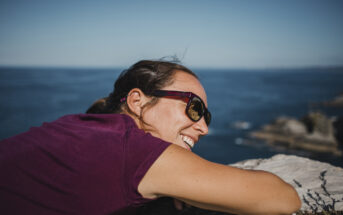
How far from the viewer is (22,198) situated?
1.39 metres

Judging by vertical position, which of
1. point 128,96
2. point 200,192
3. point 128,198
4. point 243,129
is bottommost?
point 243,129

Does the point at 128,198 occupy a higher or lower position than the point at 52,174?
lower

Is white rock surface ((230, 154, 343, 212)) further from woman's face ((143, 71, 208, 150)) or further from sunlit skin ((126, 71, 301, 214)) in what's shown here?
woman's face ((143, 71, 208, 150))

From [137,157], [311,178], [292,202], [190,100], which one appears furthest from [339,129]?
[137,157]

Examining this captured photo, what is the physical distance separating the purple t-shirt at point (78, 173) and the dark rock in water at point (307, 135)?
916 inches

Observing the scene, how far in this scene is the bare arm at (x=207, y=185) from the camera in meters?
1.37

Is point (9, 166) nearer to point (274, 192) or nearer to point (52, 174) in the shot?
point (52, 174)

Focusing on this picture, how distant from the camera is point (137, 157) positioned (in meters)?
1.38

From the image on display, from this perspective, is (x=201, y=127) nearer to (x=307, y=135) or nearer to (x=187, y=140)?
(x=187, y=140)

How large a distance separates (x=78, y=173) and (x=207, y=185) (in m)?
0.84

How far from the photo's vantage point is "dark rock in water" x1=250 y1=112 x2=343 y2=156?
20.7 meters

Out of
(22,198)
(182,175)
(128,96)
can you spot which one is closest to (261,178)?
(182,175)

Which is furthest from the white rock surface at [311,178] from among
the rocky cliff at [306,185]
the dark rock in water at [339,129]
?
the dark rock in water at [339,129]

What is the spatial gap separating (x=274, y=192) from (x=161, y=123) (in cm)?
107
